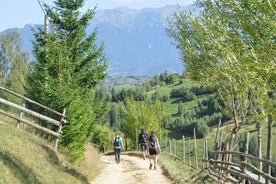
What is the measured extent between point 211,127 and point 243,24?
498 ft

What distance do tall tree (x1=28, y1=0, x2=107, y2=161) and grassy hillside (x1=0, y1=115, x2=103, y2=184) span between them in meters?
1.25

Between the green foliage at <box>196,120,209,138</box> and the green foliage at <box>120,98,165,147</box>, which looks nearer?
the green foliage at <box>120,98,165,147</box>

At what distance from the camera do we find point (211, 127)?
158 m

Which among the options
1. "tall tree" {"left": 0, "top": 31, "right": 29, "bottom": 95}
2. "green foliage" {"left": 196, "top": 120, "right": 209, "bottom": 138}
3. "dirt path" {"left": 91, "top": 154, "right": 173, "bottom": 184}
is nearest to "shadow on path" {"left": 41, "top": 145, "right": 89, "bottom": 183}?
"dirt path" {"left": 91, "top": 154, "right": 173, "bottom": 184}

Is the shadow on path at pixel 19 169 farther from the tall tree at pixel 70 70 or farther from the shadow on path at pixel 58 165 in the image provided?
the tall tree at pixel 70 70

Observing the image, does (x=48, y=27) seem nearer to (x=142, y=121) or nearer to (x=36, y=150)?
(x=36, y=150)

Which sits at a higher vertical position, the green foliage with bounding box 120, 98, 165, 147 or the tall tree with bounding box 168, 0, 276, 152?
the tall tree with bounding box 168, 0, 276, 152

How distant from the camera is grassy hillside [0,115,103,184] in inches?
482

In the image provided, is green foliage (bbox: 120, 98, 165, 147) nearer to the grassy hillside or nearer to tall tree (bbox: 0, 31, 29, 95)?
tall tree (bbox: 0, 31, 29, 95)

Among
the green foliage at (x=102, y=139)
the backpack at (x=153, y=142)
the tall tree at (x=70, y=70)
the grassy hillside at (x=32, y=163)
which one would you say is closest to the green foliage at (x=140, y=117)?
the green foliage at (x=102, y=139)

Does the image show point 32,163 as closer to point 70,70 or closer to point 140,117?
point 70,70

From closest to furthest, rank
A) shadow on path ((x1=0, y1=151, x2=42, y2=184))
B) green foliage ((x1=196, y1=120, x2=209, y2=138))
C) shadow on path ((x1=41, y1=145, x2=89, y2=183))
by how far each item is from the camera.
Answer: shadow on path ((x1=0, y1=151, x2=42, y2=184)) → shadow on path ((x1=41, y1=145, x2=89, y2=183)) → green foliage ((x1=196, y1=120, x2=209, y2=138))

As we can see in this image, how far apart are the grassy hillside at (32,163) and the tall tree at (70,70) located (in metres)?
1.25

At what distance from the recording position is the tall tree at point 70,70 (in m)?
19.0
